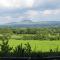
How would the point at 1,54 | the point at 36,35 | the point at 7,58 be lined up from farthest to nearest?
1. the point at 36,35
2. the point at 1,54
3. the point at 7,58

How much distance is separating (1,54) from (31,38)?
19027mm

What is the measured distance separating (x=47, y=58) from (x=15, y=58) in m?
0.59

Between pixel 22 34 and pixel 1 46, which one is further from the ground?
pixel 22 34

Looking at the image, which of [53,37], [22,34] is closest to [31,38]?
[22,34]

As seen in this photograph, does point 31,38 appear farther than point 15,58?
Yes

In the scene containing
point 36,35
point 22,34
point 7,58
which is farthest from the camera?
point 22,34

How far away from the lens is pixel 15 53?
450cm

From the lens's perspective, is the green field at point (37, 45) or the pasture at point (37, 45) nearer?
the pasture at point (37, 45)

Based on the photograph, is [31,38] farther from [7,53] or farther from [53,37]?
[7,53]

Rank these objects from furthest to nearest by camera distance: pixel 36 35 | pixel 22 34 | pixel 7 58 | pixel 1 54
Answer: pixel 22 34 → pixel 36 35 → pixel 1 54 → pixel 7 58

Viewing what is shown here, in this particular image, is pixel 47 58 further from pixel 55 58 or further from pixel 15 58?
pixel 15 58

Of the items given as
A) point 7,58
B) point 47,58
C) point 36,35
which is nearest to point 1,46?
point 7,58

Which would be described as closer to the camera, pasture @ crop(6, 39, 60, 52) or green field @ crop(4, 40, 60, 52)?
pasture @ crop(6, 39, 60, 52)

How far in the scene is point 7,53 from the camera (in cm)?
444
